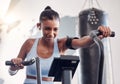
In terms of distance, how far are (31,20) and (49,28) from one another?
300mm

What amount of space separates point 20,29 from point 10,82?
1.74 ft

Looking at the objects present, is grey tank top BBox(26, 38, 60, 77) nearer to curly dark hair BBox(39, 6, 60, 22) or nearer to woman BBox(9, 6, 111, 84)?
woman BBox(9, 6, 111, 84)

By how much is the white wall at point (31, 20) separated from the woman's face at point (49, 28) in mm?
196

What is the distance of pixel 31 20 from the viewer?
7.36 feet

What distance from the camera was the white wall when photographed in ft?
6.88

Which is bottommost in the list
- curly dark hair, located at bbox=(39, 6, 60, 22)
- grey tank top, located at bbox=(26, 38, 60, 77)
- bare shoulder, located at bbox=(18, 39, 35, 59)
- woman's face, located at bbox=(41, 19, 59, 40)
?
grey tank top, located at bbox=(26, 38, 60, 77)

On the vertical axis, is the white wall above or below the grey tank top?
above

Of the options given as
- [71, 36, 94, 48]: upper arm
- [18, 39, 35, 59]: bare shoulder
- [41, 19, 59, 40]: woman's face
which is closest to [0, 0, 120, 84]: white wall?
[18, 39, 35, 59]: bare shoulder

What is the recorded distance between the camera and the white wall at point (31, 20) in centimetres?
210

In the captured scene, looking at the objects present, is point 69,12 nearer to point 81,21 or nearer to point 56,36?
point 81,21

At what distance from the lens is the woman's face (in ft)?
6.67

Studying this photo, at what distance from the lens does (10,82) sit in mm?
2033

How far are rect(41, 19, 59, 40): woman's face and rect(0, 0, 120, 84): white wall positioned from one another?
20cm

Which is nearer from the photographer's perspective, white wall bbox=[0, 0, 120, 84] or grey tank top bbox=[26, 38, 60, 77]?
grey tank top bbox=[26, 38, 60, 77]
